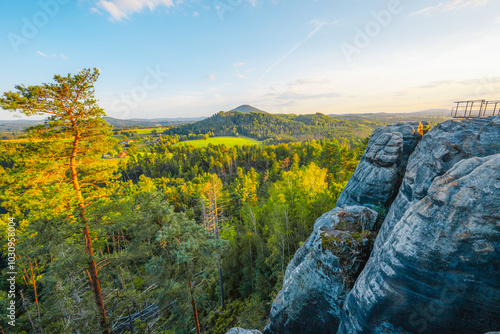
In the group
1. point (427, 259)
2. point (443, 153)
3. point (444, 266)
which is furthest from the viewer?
point (443, 153)

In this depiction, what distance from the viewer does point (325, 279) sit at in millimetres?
7805

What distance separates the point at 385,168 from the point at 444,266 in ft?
23.4

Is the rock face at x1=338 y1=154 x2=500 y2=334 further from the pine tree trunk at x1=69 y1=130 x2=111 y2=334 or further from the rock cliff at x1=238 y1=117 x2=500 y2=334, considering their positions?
the pine tree trunk at x1=69 y1=130 x2=111 y2=334

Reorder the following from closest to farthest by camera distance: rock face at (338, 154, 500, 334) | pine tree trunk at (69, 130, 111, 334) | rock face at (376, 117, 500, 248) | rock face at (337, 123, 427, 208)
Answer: rock face at (338, 154, 500, 334) < rock face at (376, 117, 500, 248) < pine tree trunk at (69, 130, 111, 334) < rock face at (337, 123, 427, 208)

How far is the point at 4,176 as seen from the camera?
7.39m

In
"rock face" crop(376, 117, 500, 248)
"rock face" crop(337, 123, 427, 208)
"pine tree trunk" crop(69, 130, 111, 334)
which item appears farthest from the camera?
"rock face" crop(337, 123, 427, 208)

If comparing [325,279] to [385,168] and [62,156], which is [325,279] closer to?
[385,168]

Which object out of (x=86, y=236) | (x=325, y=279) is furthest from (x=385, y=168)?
(x=86, y=236)

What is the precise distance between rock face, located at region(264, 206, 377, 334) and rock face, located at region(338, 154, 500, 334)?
180 cm

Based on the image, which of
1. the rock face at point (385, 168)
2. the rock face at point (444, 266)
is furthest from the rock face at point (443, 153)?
the rock face at point (385, 168)

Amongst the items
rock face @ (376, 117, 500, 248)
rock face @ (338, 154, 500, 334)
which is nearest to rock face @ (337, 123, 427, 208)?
rock face @ (376, 117, 500, 248)

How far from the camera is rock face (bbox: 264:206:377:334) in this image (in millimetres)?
7598

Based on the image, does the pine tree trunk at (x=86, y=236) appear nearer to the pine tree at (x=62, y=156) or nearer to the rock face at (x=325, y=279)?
the pine tree at (x=62, y=156)

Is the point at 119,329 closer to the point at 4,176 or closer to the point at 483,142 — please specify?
the point at 4,176
